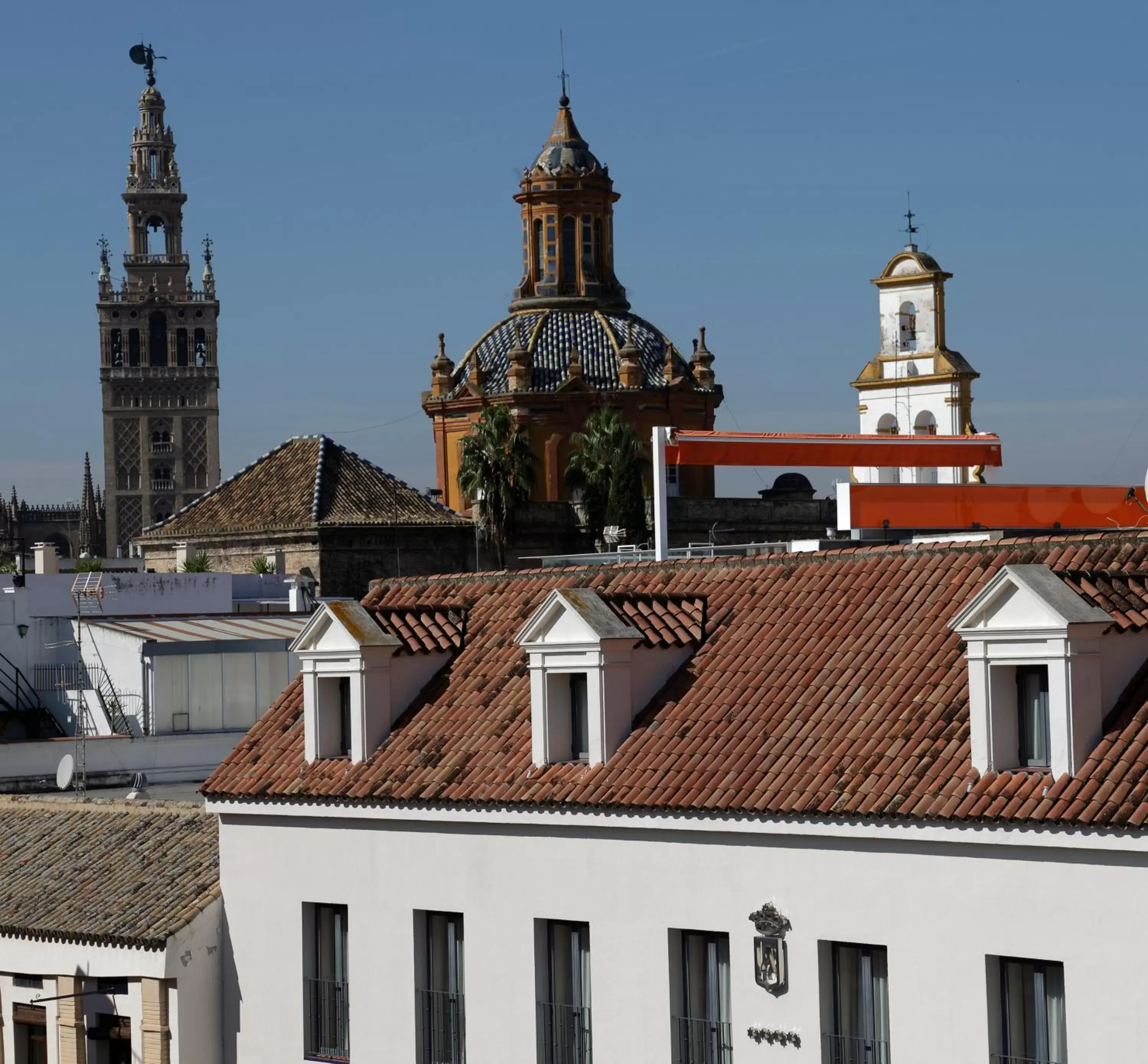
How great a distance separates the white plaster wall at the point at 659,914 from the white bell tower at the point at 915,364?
36.2m

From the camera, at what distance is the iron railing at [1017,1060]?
1639cm

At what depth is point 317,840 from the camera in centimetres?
2167

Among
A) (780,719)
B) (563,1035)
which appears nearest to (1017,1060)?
(780,719)

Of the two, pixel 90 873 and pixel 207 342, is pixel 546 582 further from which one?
pixel 207 342

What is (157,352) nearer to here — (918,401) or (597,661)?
(918,401)

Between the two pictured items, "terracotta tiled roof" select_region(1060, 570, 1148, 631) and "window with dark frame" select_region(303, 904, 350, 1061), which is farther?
"window with dark frame" select_region(303, 904, 350, 1061)

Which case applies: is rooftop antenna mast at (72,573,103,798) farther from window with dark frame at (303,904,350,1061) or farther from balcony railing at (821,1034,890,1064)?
balcony railing at (821,1034,890,1064)

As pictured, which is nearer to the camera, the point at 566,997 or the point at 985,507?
the point at 566,997

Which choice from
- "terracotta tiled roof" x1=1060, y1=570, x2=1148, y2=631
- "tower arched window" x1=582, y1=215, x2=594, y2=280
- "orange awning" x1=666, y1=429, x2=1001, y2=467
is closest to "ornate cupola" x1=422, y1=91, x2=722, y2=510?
"tower arched window" x1=582, y1=215, x2=594, y2=280

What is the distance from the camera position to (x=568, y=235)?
300 ft

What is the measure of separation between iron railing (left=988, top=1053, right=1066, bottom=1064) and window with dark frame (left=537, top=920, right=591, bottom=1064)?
4060 mm

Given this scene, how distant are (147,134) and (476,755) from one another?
17247 centimetres

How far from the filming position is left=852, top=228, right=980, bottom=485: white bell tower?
2304 inches

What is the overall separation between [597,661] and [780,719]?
1648 millimetres
